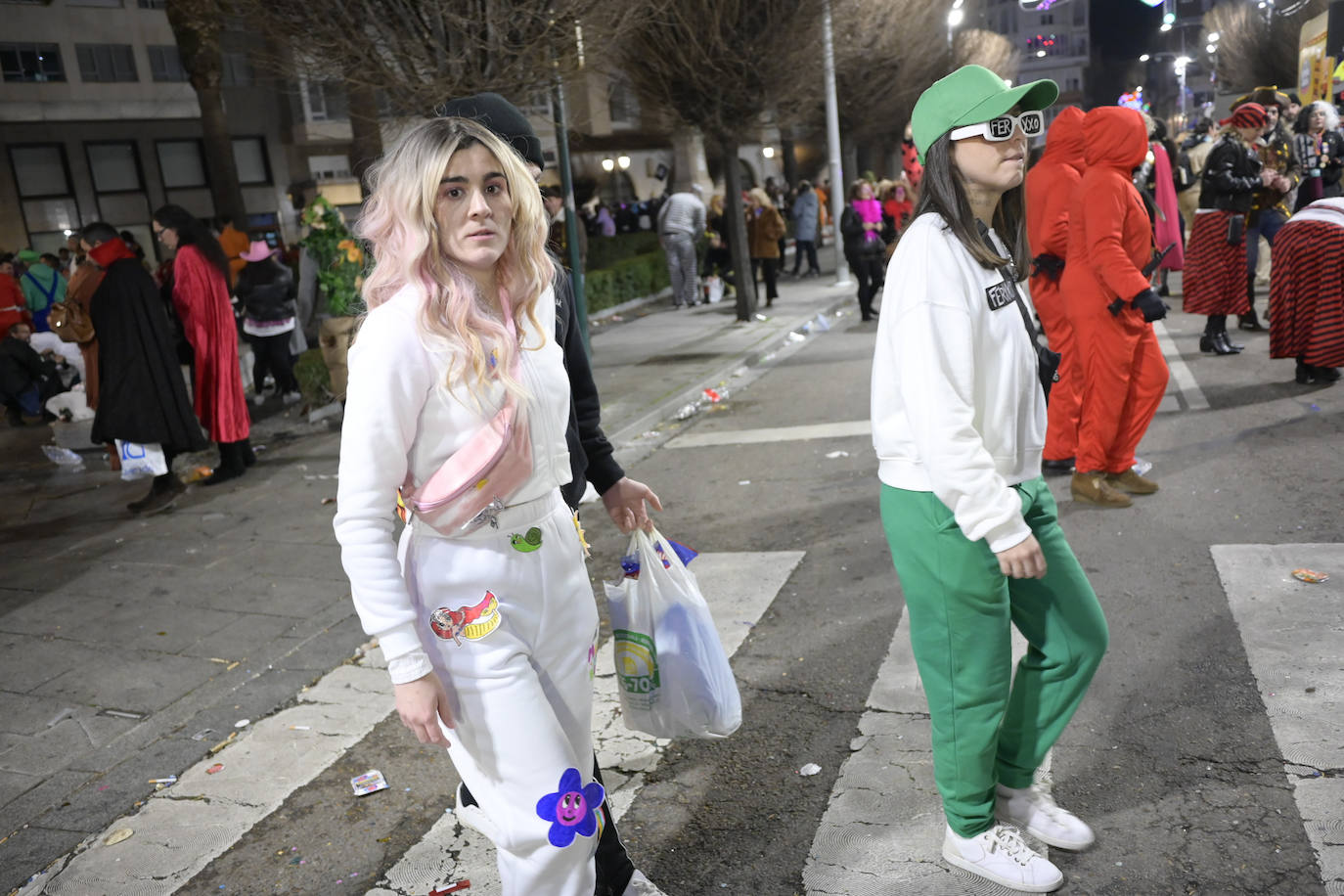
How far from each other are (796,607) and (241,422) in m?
5.20

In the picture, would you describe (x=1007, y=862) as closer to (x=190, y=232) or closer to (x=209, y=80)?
(x=190, y=232)

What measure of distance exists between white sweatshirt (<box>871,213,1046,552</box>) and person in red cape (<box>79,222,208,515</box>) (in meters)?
6.32

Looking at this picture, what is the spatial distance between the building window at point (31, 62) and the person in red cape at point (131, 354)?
3281cm

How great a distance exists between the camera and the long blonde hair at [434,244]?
7.08 feet

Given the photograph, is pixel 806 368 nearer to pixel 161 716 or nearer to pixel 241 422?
pixel 241 422

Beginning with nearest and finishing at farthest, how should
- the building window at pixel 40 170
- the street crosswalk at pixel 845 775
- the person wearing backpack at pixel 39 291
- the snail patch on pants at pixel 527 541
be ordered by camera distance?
the snail patch on pants at pixel 527 541
the street crosswalk at pixel 845 775
the person wearing backpack at pixel 39 291
the building window at pixel 40 170

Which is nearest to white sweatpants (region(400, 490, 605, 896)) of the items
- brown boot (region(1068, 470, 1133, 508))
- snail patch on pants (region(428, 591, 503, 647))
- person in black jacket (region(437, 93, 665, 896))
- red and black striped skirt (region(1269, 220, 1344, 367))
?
snail patch on pants (region(428, 591, 503, 647))

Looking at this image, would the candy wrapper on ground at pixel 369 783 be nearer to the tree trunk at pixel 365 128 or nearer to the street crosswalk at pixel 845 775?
the street crosswalk at pixel 845 775

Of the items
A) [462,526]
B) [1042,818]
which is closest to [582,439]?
[462,526]

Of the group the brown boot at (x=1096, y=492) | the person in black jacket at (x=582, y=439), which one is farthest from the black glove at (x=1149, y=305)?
the person in black jacket at (x=582, y=439)

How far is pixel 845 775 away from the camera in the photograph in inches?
135

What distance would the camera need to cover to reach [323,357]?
9.88 metres

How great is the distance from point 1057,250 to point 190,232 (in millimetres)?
6018

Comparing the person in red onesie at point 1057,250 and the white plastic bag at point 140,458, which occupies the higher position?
the person in red onesie at point 1057,250
